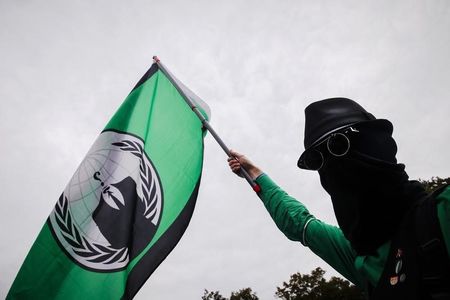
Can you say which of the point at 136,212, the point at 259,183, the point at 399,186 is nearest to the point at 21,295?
the point at 136,212

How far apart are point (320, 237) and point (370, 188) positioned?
2.49 feet

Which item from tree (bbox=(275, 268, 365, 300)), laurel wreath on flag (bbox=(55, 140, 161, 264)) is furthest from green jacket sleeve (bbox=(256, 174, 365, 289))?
tree (bbox=(275, 268, 365, 300))

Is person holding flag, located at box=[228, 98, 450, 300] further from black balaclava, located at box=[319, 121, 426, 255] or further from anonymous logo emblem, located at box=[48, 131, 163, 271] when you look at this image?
anonymous logo emblem, located at box=[48, 131, 163, 271]

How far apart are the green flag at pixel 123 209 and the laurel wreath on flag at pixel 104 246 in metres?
0.01

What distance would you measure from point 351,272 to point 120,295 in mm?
2682

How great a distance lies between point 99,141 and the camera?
14.8ft

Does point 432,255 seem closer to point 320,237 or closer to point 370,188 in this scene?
point 370,188

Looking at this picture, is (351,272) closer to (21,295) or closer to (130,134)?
(130,134)

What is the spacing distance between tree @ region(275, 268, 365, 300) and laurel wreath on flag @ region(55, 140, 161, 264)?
4658 centimetres

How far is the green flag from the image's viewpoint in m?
3.57

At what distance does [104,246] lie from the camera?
3.69 m

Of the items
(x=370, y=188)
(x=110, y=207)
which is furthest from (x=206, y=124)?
(x=370, y=188)

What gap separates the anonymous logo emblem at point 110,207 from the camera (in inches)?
145

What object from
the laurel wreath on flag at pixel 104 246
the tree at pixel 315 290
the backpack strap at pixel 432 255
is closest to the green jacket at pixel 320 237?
the backpack strap at pixel 432 255
